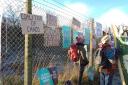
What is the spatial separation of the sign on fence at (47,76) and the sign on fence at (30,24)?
1.48 meters

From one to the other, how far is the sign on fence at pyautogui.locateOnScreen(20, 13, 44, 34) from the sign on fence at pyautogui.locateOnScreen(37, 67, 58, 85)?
4.86 feet

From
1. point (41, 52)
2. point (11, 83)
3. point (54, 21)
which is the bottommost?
point (11, 83)

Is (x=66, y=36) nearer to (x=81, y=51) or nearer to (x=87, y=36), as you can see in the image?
(x=81, y=51)

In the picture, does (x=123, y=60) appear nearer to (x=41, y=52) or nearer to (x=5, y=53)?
(x=41, y=52)

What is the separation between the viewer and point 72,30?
416 inches

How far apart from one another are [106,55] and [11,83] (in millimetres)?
3163

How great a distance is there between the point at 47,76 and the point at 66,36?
187 centimetres

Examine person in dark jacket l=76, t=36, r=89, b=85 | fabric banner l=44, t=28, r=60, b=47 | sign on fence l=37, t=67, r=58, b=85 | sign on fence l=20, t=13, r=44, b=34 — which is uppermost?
sign on fence l=20, t=13, r=44, b=34

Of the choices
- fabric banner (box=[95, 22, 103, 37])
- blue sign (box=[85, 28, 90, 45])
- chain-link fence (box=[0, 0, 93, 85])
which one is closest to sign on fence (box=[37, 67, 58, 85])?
chain-link fence (box=[0, 0, 93, 85])

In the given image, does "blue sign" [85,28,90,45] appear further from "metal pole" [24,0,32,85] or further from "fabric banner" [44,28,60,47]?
"metal pole" [24,0,32,85]

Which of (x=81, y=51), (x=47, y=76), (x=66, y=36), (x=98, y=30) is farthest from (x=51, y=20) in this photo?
(x=98, y=30)

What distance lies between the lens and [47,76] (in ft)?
27.5

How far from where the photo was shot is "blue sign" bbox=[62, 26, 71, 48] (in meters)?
9.83

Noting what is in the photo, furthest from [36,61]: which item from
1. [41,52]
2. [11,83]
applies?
[11,83]
